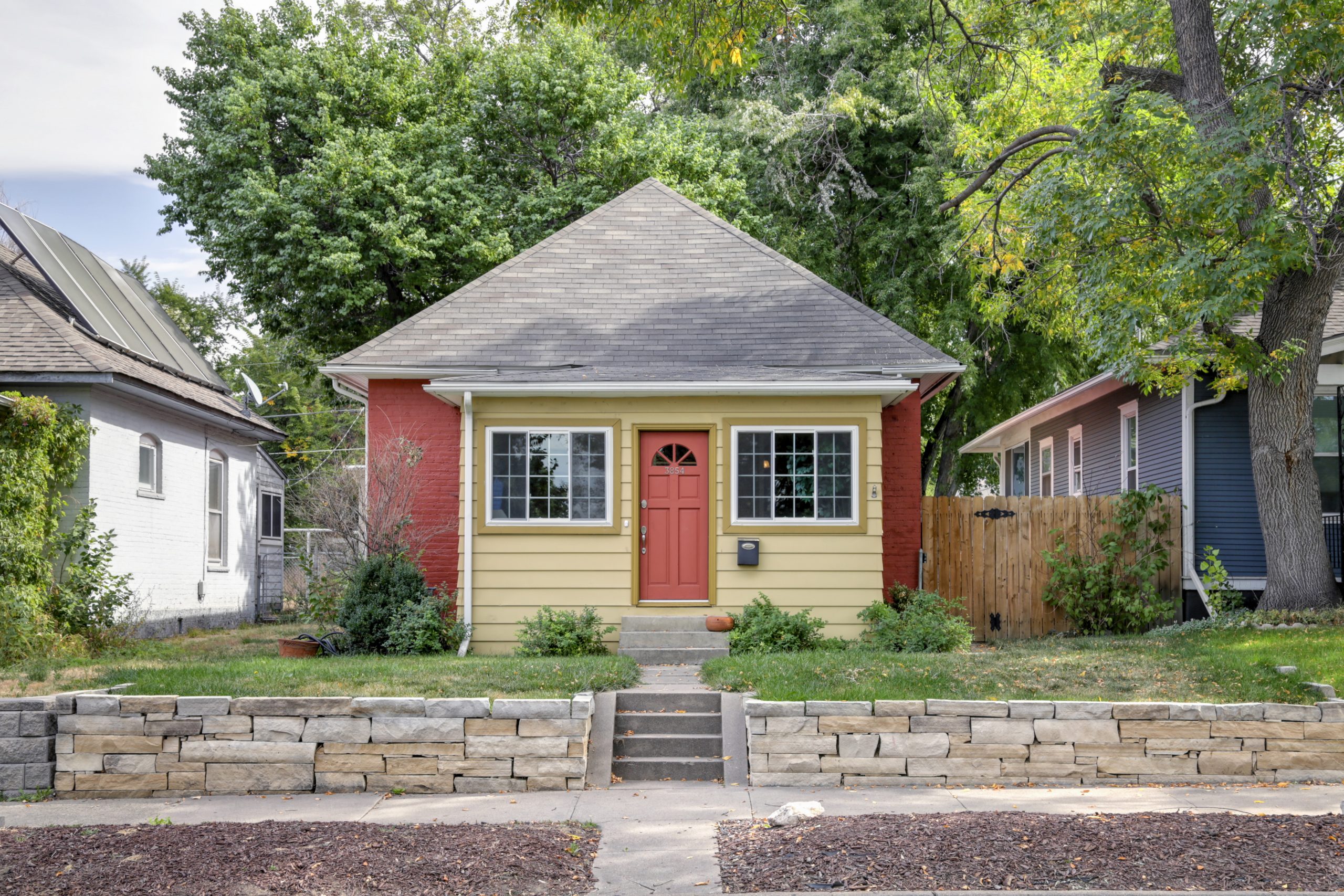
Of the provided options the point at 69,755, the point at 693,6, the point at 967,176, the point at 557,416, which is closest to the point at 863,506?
the point at 557,416

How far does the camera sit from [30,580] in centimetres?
1247

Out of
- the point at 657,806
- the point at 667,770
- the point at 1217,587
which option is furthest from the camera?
the point at 1217,587

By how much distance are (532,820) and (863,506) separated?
21.7 feet

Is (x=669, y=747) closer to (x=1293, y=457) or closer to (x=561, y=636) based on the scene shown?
(x=561, y=636)

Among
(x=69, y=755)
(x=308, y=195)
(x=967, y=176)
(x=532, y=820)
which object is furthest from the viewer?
(x=967, y=176)

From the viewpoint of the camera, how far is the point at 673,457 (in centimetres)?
1277

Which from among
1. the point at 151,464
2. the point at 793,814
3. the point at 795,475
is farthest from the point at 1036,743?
the point at 151,464

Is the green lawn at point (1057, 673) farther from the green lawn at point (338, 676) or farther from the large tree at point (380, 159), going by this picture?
the large tree at point (380, 159)

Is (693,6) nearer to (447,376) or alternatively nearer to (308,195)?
(447,376)

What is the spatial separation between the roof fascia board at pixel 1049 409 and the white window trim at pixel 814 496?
483 centimetres

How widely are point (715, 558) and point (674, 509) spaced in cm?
74

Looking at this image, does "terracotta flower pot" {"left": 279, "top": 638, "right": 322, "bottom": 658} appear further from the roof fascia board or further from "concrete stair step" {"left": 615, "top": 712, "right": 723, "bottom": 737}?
the roof fascia board

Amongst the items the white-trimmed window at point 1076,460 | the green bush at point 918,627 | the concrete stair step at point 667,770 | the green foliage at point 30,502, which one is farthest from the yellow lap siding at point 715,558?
the white-trimmed window at point 1076,460

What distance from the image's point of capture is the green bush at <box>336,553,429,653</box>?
1184 centimetres
